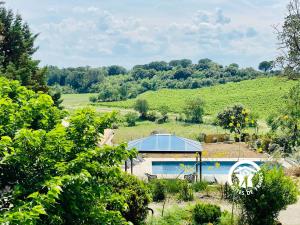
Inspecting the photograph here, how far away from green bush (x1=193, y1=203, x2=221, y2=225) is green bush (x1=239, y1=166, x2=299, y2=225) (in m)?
0.89

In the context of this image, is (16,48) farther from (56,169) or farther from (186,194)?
(56,169)

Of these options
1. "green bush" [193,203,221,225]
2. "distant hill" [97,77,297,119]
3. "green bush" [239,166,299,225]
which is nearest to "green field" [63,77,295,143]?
"distant hill" [97,77,297,119]

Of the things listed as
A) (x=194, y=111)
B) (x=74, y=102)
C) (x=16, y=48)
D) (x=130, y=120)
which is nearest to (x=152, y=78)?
(x=74, y=102)

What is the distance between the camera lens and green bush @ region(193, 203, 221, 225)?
1333 centimetres

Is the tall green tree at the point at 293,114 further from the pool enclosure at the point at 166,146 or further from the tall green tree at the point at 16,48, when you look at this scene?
the tall green tree at the point at 16,48

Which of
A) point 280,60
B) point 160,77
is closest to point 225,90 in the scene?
point 160,77

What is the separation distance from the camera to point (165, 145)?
21562 millimetres

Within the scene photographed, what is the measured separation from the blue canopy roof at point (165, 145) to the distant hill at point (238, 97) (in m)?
41.9

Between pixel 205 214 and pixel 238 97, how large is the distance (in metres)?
64.1

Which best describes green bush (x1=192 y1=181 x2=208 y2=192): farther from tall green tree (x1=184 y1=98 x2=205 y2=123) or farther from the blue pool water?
tall green tree (x1=184 y1=98 x2=205 y2=123)

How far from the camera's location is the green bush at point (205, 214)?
13.3 meters

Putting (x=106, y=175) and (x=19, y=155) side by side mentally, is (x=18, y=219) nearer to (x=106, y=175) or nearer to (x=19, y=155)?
(x=19, y=155)

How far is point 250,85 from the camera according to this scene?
279ft

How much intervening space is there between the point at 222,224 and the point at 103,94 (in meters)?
86.2
